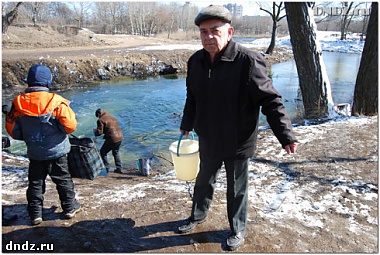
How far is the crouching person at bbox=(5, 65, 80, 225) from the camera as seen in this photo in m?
2.66

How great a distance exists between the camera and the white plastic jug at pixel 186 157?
9.64 feet

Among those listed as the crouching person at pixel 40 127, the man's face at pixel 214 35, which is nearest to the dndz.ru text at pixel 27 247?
the crouching person at pixel 40 127

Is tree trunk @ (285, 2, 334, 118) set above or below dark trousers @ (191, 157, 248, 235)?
above

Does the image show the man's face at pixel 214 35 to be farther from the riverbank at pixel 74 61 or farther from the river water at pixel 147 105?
the riverbank at pixel 74 61

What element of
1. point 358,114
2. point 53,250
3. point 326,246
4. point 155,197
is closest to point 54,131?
point 53,250

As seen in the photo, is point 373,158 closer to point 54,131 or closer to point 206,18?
point 206,18

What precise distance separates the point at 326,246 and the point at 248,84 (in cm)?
164

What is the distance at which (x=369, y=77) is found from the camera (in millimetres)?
6637

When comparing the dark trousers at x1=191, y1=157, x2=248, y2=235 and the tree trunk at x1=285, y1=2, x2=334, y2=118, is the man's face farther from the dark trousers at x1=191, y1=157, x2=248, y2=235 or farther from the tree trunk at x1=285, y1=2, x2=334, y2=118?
the tree trunk at x1=285, y1=2, x2=334, y2=118

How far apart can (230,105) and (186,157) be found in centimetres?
87

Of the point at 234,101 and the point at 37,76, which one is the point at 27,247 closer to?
the point at 37,76

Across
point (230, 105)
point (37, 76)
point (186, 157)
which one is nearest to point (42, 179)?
point (37, 76)

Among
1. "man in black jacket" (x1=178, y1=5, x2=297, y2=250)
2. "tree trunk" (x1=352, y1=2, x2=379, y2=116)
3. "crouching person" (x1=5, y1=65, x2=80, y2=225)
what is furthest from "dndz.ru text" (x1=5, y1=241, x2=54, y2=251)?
"tree trunk" (x1=352, y1=2, x2=379, y2=116)

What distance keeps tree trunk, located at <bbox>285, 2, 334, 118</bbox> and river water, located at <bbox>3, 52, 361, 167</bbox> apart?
0.89 m
